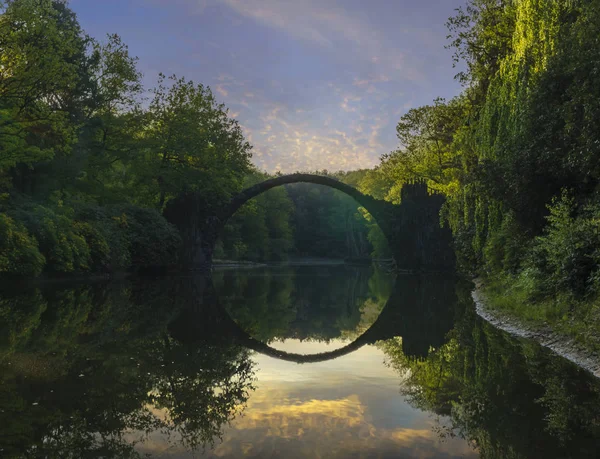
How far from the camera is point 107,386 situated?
227 inches

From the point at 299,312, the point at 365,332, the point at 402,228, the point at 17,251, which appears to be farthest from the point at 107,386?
the point at 402,228

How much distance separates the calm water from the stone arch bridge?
22.3 meters

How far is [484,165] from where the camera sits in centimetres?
1521

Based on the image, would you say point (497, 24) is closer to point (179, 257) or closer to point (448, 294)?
point (448, 294)

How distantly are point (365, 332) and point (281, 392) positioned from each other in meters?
5.15

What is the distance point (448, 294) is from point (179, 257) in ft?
65.9

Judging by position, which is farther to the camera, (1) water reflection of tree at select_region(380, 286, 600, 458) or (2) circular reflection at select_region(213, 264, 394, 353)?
(2) circular reflection at select_region(213, 264, 394, 353)

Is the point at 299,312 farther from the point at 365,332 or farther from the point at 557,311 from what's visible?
the point at 557,311

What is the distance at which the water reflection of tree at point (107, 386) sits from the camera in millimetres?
4219

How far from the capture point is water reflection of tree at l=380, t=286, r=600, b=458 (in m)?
4.17

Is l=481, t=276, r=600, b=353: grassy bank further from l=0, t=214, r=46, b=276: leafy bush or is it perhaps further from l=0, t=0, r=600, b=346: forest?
l=0, t=214, r=46, b=276: leafy bush

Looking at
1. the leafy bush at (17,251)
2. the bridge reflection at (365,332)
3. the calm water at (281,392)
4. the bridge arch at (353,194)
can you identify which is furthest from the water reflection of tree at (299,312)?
the bridge arch at (353,194)

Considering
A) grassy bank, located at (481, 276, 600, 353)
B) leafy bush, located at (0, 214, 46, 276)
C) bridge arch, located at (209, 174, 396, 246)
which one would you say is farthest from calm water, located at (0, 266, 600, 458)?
bridge arch, located at (209, 174, 396, 246)

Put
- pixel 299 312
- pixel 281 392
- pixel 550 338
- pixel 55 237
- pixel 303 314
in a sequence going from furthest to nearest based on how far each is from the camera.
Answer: pixel 55 237
pixel 299 312
pixel 303 314
pixel 550 338
pixel 281 392
